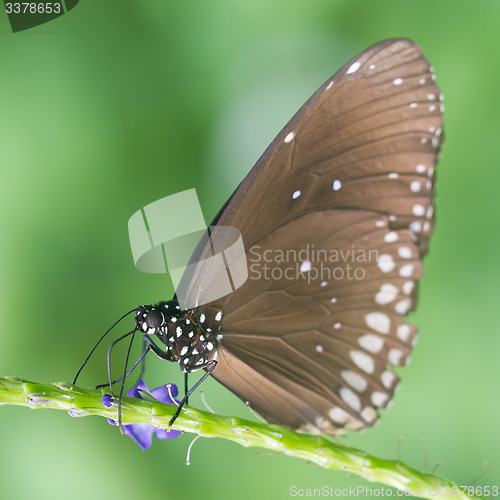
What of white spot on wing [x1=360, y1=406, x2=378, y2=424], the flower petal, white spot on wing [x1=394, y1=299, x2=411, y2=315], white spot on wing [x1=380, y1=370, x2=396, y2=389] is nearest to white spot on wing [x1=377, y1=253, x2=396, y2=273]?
white spot on wing [x1=394, y1=299, x2=411, y2=315]

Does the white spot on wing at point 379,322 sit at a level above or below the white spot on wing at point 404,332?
above

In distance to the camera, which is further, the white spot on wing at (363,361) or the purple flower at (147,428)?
the white spot on wing at (363,361)

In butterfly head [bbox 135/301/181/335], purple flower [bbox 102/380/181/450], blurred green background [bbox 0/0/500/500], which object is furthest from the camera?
blurred green background [bbox 0/0/500/500]

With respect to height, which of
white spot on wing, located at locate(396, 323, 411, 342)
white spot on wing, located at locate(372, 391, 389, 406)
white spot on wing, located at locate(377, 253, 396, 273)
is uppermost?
white spot on wing, located at locate(377, 253, 396, 273)

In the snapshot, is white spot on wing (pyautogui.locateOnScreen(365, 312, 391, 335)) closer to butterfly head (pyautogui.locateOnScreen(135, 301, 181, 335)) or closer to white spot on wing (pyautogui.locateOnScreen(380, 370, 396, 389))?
white spot on wing (pyautogui.locateOnScreen(380, 370, 396, 389))

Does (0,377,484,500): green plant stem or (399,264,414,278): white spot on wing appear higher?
(399,264,414,278): white spot on wing

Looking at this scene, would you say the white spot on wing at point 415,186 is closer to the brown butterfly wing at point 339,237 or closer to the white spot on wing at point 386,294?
the brown butterfly wing at point 339,237

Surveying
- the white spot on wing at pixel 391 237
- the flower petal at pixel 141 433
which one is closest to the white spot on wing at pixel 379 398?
the white spot on wing at pixel 391 237
